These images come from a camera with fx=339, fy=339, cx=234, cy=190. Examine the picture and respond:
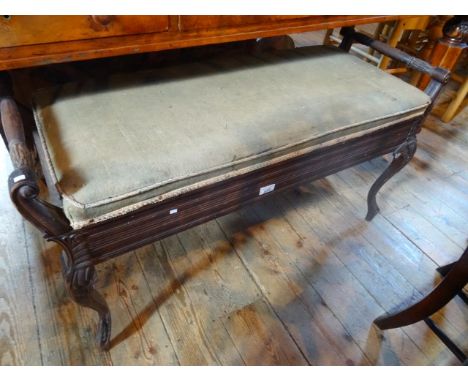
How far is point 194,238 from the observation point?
1.12 m

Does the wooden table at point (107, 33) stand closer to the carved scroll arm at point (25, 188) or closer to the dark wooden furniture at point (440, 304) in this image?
the carved scroll arm at point (25, 188)

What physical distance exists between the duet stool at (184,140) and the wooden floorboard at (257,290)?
0.47 ft

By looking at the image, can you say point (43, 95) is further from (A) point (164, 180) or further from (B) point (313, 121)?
(B) point (313, 121)

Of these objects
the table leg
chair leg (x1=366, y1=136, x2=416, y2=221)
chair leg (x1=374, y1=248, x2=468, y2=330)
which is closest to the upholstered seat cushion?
chair leg (x1=366, y1=136, x2=416, y2=221)

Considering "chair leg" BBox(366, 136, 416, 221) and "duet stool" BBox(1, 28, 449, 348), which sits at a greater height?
"duet stool" BBox(1, 28, 449, 348)

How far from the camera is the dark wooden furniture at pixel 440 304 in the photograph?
71 cm

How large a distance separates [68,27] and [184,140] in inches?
11.0

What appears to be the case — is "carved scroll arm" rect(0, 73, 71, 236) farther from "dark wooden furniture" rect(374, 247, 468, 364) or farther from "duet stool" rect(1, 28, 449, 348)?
"dark wooden furniture" rect(374, 247, 468, 364)

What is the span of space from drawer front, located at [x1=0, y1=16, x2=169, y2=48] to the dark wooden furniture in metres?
0.78

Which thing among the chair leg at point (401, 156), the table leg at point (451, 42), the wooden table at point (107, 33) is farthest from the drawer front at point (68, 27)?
the table leg at point (451, 42)

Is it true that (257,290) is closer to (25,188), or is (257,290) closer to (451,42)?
(25,188)

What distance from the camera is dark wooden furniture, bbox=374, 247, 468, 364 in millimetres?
710

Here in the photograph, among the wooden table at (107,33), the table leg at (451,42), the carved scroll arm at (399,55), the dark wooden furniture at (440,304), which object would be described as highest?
the wooden table at (107,33)
